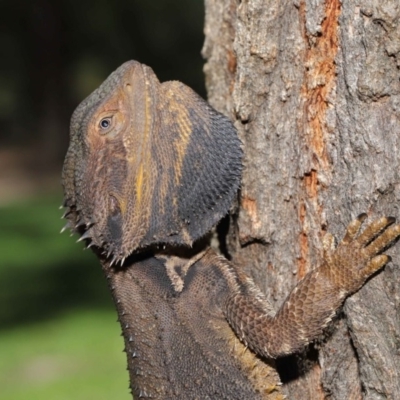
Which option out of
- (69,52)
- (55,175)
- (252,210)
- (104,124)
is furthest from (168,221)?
(69,52)

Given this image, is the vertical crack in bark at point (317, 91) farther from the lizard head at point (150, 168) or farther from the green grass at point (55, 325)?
the green grass at point (55, 325)

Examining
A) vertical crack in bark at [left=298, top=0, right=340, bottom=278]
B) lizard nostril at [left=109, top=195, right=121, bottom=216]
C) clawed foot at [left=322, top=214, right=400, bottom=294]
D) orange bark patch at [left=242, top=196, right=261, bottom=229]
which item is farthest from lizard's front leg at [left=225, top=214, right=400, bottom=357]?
lizard nostril at [left=109, top=195, right=121, bottom=216]

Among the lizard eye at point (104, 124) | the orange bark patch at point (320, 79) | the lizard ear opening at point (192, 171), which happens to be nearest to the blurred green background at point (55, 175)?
the lizard ear opening at point (192, 171)

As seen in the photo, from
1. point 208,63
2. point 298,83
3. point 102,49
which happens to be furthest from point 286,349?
point 102,49

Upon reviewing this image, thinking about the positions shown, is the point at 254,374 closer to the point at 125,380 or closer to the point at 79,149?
the point at 79,149

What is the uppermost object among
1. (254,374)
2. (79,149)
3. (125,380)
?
(79,149)

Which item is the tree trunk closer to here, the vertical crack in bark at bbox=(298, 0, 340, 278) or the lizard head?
the vertical crack in bark at bbox=(298, 0, 340, 278)

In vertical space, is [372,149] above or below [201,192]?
above

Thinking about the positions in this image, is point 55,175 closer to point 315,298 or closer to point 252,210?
point 252,210
